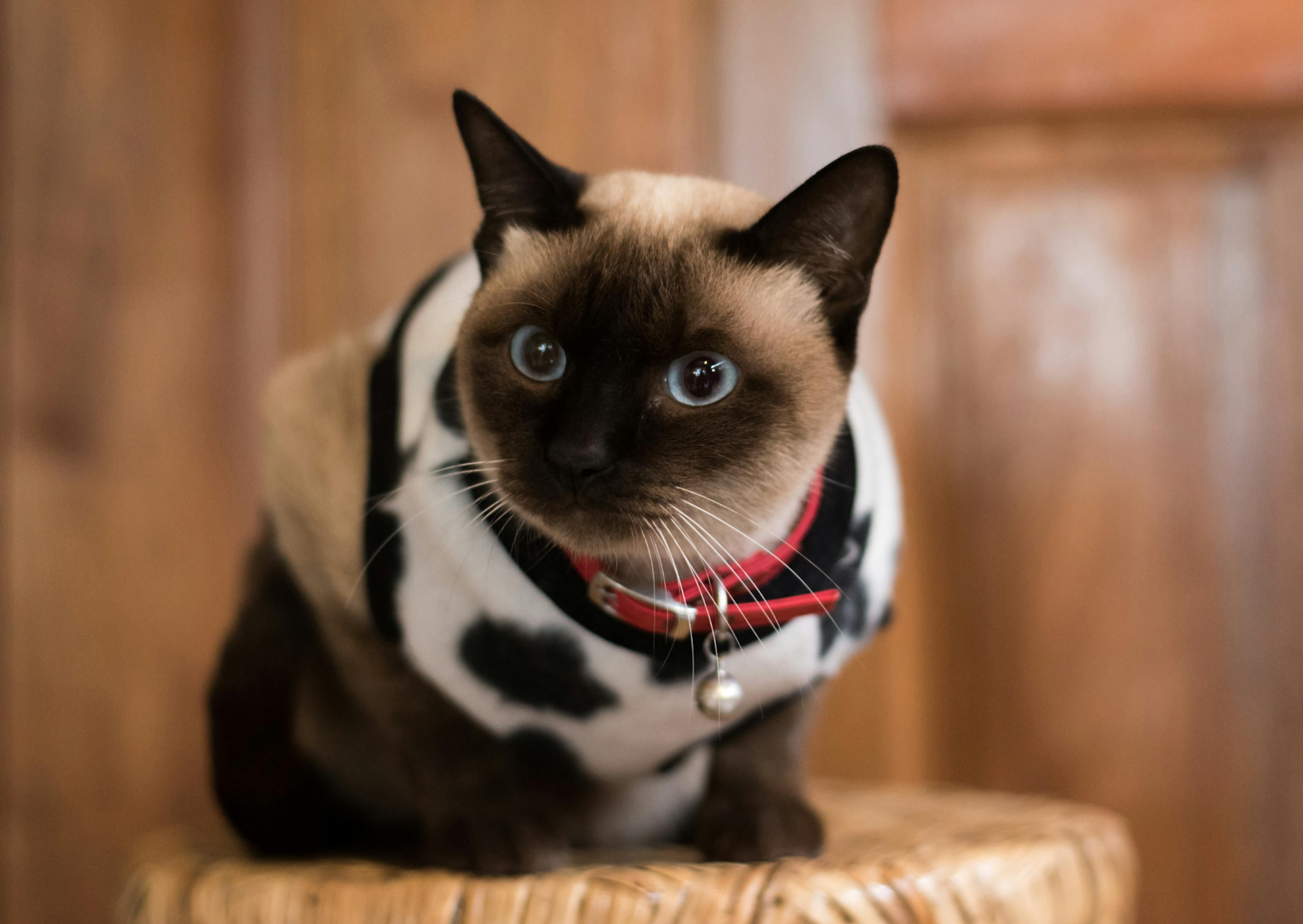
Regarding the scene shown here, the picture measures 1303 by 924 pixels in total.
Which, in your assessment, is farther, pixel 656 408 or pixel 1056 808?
pixel 1056 808

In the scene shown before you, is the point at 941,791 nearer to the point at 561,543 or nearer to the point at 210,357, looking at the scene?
the point at 561,543

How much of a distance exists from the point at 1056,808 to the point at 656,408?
2.22 ft

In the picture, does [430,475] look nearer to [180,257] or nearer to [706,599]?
[706,599]

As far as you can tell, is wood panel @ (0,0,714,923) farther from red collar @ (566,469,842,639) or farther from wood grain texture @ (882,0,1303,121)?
red collar @ (566,469,842,639)

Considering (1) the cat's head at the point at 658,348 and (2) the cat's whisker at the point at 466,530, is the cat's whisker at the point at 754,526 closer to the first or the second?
(1) the cat's head at the point at 658,348

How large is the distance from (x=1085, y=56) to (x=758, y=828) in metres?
1.08

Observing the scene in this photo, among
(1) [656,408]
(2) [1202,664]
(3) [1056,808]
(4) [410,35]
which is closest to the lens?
(1) [656,408]

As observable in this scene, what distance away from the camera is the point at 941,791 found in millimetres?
1232

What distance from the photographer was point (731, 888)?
30.0 inches

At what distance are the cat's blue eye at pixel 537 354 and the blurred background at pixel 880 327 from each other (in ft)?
2.54

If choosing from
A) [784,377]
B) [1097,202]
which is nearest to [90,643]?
[784,377]

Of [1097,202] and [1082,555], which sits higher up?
[1097,202]

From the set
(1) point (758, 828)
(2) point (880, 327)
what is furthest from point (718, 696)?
(2) point (880, 327)

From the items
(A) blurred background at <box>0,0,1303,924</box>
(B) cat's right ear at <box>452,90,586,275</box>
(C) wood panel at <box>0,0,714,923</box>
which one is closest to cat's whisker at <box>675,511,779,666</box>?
(B) cat's right ear at <box>452,90,586,275</box>
